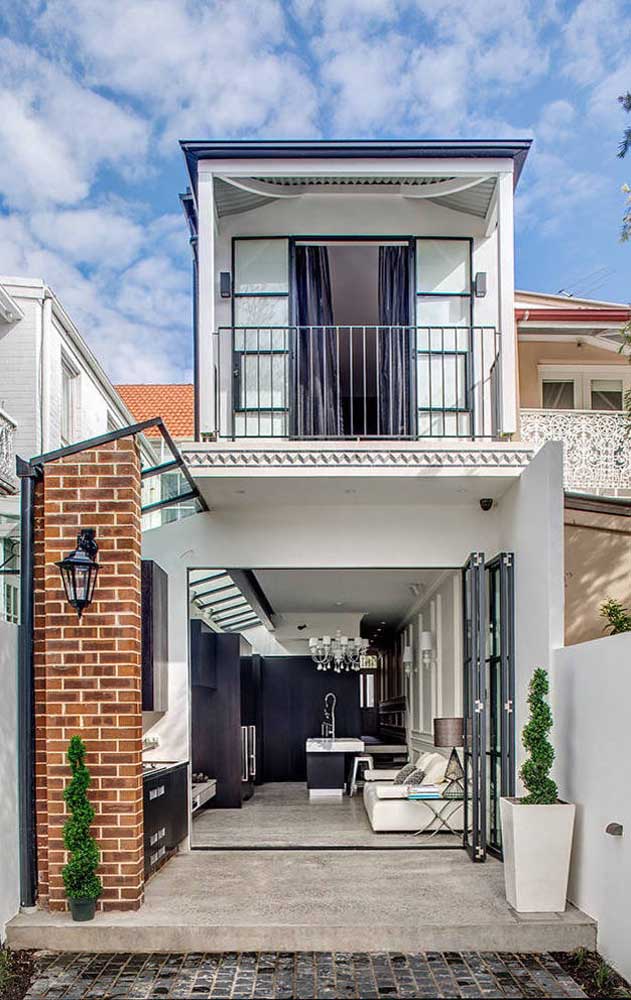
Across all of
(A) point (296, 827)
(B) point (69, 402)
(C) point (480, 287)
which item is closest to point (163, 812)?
(A) point (296, 827)

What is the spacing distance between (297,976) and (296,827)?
5105mm

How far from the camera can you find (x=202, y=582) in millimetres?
10164

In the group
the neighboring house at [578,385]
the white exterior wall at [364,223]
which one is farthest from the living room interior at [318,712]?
the white exterior wall at [364,223]

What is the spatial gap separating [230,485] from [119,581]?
1.86m

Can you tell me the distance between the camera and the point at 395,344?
8750 millimetres

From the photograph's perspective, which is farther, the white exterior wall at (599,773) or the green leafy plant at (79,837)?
the green leafy plant at (79,837)

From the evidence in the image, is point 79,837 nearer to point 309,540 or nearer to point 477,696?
point 477,696

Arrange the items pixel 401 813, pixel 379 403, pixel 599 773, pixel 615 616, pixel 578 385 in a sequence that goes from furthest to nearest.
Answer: pixel 578 385, pixel 401 813, pixel 379 403, pixel 615 616, pixel 599 773

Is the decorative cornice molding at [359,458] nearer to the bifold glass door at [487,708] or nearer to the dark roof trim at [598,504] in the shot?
the bifold glass door at [487,708]

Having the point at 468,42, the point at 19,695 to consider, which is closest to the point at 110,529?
the point at 19,695

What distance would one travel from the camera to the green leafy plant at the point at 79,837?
18.2 feet

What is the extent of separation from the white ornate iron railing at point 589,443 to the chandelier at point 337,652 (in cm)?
638

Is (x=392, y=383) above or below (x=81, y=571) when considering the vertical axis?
above

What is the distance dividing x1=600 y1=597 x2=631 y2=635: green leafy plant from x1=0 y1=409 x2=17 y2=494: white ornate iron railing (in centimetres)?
797
